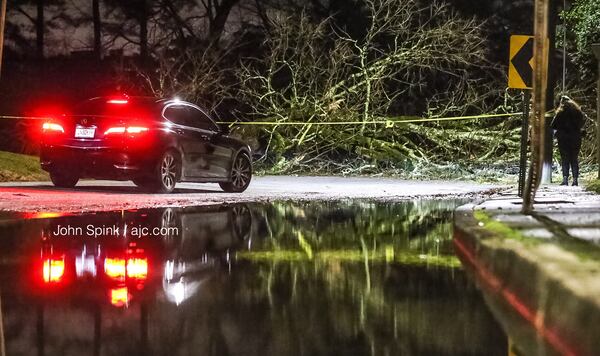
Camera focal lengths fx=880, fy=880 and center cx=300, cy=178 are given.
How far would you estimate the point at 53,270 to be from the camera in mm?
7059

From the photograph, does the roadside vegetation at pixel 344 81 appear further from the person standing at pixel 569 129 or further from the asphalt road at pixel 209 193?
the person standing at pixel 569 129

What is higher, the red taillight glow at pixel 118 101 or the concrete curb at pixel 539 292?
the red taillight glow at pixel 118 101

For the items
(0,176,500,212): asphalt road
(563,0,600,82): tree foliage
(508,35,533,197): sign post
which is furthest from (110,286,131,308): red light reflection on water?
(563,0,600,82): tree foliage

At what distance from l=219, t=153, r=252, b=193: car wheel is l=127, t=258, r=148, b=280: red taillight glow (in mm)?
8897

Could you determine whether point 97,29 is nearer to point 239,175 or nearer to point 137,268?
point 239,175

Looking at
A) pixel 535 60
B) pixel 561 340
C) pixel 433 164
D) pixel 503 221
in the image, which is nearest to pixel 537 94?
pixel 535 60

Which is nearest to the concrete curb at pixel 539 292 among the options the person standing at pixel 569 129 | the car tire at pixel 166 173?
the car tire at pixel 166 173

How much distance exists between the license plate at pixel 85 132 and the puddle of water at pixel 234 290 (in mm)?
3791

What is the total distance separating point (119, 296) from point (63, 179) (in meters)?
10.2

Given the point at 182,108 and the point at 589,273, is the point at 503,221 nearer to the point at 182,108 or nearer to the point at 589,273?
the point at 589,273

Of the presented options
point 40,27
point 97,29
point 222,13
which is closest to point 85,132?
point 222,13

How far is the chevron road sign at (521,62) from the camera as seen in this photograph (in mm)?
12516

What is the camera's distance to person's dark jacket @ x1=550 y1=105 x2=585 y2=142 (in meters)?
18.0

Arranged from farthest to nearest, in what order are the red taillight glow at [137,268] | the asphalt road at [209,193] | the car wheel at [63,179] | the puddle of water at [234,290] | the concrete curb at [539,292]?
1. the car wheel at [63,179]
2. the asphalt road at [209,193]
3. the red taillight glow at [137,268]
4. the puddle of water at [234,290]
5. the concrete curb at [539,292]
